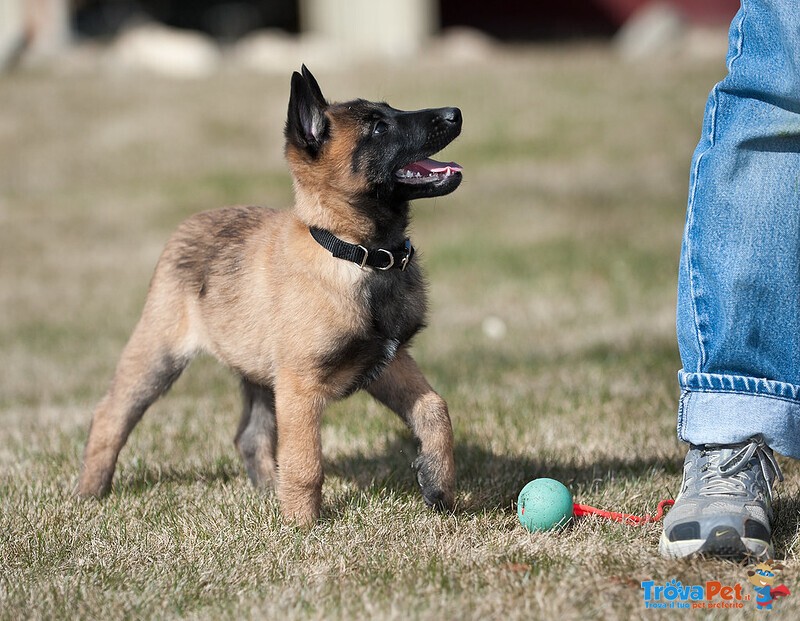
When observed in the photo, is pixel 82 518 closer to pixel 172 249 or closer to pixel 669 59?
pixel 172 249

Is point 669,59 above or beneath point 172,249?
above

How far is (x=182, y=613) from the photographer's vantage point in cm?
263

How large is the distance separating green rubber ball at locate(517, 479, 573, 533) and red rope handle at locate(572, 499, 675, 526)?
0.28 feet

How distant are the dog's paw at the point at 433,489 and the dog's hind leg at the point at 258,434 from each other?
0.78 m

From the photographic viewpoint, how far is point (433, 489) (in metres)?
3.36

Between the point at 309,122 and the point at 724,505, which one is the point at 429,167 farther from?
Result: the point at 724,505

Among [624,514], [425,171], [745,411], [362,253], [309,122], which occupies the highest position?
[309,122]

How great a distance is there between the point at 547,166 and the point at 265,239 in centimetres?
827

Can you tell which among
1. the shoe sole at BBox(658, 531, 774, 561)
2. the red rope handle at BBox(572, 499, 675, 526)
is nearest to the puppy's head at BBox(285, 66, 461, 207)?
the red rope handle at BBox(572, 499, 675, 526)

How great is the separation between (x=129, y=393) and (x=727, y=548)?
219 cm

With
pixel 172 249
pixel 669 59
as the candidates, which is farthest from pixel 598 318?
pixel 669 59

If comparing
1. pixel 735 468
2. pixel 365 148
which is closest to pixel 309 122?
pixel 365 148

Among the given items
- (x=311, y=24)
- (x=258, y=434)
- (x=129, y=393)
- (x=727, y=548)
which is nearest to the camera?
(x=727, y=548)

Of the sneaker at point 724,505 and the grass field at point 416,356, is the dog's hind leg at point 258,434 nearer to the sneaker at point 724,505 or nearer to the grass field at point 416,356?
the grass field at point 416,356
